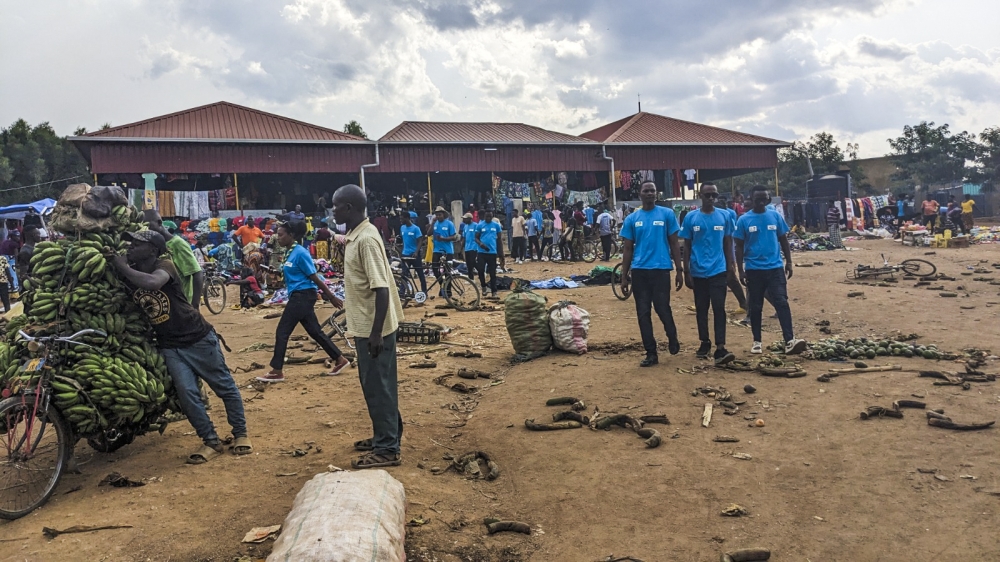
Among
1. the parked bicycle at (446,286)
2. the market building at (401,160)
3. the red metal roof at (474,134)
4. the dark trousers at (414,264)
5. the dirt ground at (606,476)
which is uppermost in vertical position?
the red metal roof at (474,134)

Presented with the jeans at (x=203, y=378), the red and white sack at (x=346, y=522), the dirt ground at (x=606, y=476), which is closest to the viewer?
the red and white sack at (x=346, y=522)

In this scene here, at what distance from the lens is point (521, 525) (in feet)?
12.5

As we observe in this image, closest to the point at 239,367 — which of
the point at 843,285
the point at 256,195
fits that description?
the point at 843,285

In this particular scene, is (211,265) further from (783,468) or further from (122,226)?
(783,468)

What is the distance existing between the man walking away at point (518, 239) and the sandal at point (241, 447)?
56.4ft

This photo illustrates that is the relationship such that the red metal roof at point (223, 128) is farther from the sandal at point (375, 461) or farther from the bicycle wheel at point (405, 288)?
the sandal at point (375, 461)

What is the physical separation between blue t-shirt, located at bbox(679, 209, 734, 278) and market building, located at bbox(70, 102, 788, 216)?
17850 millimetres

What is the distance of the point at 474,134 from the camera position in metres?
27.0

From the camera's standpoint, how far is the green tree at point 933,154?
137 ft

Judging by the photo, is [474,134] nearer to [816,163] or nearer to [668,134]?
[668,134]

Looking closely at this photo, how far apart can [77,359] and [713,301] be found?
5.79 metres

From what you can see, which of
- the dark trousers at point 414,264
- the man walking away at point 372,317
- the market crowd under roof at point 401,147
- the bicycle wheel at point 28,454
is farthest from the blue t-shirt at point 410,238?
the market crowd under roof at point 401,147

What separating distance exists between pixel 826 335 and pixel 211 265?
40.6 feet

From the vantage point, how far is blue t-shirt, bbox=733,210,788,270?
7.62 meters
